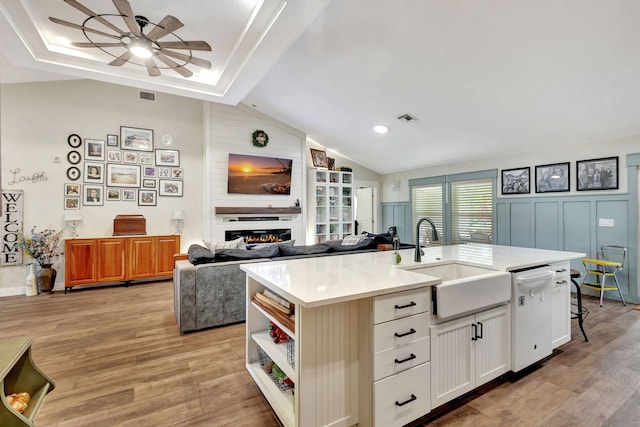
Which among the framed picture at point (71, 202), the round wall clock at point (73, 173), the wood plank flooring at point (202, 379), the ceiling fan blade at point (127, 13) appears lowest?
the wood plank flooring at point (202, 379)

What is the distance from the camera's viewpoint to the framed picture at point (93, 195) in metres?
4.98

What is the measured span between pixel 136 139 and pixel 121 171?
643 millimetres

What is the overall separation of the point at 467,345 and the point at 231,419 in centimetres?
154

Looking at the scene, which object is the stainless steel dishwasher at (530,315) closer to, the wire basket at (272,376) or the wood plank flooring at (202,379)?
the wood plank flooring at (202,379)

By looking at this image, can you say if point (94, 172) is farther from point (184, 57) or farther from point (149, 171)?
point (184, 57)

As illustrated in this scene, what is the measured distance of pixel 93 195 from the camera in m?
5.03

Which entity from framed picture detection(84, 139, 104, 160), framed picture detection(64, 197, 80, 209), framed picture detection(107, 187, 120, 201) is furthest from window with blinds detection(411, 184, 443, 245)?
framed picture detection(64, 197, 80, 209)

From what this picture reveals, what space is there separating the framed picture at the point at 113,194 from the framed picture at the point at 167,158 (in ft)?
2.74

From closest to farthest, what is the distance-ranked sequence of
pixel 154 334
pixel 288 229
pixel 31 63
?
pixel 154 334
pixel 31 63
pixel 288 229

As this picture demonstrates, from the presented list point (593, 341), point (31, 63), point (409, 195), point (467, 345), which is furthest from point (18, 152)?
point (593, 341)

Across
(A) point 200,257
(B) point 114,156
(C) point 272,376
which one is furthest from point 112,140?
(C) point 272,376

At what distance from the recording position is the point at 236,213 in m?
5.94

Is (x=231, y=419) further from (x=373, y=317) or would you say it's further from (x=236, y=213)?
(x=236, y=213)

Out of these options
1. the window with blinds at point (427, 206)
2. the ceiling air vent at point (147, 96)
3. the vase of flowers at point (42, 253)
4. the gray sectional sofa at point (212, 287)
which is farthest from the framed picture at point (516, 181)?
the vase of flowers at point (42, 253)
